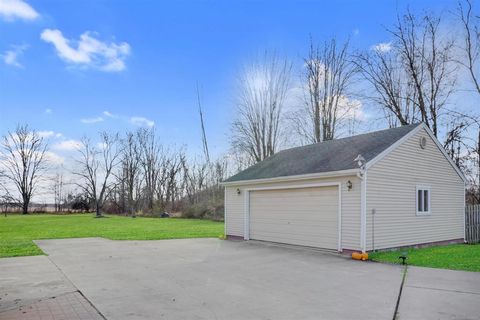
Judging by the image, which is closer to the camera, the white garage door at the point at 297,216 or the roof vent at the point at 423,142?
the white garage door at the point at 297,216

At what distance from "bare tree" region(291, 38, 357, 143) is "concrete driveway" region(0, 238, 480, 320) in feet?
59.5

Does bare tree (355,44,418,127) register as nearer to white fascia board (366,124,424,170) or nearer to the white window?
the white window

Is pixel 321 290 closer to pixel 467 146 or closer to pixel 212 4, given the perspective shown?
pixel 212 4

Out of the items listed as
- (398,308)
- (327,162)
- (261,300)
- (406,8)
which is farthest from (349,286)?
(406,8)

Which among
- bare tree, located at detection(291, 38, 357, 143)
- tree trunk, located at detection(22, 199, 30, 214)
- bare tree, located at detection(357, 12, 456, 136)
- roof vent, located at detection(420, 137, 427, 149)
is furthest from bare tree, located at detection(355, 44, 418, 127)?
tree trunk, located at detection(22, 199, 30, 214)

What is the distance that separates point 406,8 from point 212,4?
15285mm

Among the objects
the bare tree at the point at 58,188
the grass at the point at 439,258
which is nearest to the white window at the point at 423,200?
the grass at the point at 439,258

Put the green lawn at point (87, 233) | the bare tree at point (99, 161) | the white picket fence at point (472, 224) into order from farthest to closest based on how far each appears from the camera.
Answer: the bare tree at point (99, 161)
the white picket fence at point (472, 224)
the green lawn at point (87, 233)

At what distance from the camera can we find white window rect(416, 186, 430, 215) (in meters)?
11.6

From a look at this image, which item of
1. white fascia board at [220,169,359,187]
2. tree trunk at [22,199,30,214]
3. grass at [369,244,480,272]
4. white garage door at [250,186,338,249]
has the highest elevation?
white fascia board at [220,169,359,187]

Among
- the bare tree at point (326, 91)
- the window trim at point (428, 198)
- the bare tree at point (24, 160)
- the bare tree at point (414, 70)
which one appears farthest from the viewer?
the bare tree at point (24, 160)

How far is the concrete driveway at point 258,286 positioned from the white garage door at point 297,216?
1039 millimetres

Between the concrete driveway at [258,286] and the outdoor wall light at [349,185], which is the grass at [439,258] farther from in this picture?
the outdoor wall light at [349,185]

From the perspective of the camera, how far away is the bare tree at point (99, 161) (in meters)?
42.7
